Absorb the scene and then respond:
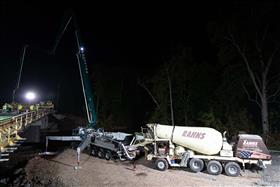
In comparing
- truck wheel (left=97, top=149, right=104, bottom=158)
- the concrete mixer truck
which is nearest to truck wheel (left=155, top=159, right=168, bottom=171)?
the concrete mixer truck

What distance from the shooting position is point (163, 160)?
14016mm

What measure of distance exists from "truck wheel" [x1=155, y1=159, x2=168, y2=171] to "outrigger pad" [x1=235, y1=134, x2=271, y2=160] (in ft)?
12.7

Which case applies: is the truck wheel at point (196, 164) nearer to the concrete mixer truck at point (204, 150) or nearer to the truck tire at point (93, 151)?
the concrete mixer truck at point (204, 150)

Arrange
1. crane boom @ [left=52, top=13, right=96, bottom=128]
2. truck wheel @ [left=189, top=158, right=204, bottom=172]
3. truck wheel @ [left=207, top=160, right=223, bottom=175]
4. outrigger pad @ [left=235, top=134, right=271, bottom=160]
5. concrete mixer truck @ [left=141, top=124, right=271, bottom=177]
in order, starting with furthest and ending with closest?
crane boom @ [left=52, top=13, right=96, bottom=128], truck wheel @ [left=189, top=158, right=204, bottom=172], truck wheel @ [left=207, top=160, right=223, bottom=175], concrete mixer truck @ [left=141, top=124, right=271, bottom=177], outrigger pad @ [left=235, top=134, right=271, bottom=160]

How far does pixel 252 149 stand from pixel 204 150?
2374 millimetres

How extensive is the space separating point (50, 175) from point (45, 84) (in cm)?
4294

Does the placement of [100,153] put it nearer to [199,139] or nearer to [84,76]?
[199,139]

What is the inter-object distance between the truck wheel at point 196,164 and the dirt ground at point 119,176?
0.28 meters

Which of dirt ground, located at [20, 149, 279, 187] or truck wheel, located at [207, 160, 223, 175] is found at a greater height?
truck wheel, located at [207, 160, 223, 175]

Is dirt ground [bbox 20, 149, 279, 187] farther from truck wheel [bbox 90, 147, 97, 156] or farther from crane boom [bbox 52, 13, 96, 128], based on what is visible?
crane boom [bbox 52, 13, 96, 128]

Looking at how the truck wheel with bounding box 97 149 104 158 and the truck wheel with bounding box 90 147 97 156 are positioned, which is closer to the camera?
the truck wheel with bounding box 97 149 104 158

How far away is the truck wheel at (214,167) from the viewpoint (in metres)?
12.9

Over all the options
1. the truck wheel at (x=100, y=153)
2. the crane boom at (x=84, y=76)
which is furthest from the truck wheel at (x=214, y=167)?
the crane boom at (x=84, y=76)

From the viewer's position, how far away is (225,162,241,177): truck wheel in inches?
498
